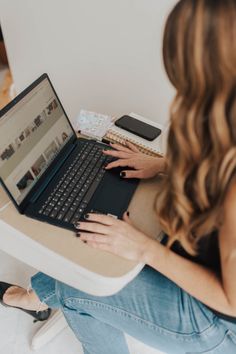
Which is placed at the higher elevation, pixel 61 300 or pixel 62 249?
pixel 62 249

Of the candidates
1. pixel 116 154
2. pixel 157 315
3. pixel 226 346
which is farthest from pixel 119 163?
pixel 226 346

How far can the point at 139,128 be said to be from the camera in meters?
1.20

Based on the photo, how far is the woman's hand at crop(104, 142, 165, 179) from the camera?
97cm

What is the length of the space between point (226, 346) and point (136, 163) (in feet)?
1.67

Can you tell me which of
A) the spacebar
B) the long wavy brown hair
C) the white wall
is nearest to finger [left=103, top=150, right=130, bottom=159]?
the spacebar

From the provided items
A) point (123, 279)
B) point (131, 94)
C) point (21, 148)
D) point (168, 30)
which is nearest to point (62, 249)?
point (123, 279)

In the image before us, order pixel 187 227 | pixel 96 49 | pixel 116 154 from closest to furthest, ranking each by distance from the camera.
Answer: pixel 187 227 → pixel 116 154 → pixel 96 49

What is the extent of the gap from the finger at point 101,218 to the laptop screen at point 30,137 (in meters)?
0.17

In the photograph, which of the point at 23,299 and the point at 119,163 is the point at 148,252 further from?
the point at 23,299

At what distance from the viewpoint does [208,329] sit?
810 mm

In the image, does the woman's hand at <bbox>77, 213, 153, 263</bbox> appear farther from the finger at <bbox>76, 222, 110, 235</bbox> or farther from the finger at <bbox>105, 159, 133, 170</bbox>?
the finger at <bbox>105, 159, 133, 170</bbox>

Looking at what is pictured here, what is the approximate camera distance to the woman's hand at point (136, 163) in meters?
0.97

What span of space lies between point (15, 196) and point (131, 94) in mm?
Result: 837

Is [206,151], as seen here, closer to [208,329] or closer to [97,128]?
[208,329]
